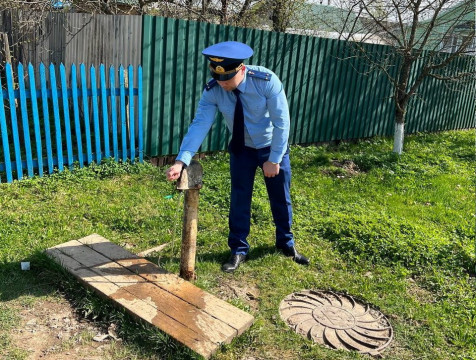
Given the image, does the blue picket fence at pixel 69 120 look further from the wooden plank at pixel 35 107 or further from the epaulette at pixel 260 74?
the epaulette at pixel 260 74

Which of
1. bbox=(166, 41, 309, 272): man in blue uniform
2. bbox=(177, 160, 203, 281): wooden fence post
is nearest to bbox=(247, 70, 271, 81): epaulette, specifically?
bbox=(166, 41, 309, 272): man in blue uniform

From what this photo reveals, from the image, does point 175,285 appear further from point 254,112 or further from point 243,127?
point 254,112

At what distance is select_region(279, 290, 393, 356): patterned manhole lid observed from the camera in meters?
3.12

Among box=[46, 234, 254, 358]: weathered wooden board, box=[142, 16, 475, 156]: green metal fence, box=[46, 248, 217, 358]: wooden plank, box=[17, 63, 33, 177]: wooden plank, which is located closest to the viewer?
box=[46, 248, 217, 358]: wooden plank

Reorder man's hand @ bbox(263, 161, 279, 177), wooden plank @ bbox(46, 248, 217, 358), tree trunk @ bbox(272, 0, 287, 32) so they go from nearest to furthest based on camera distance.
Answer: wooden plank @ bbox(46, 248, 217, 358)
man's hand @ bbox(263, 161, 279, 177)
tree trunk @ bbox(272, 0, 287, 32)

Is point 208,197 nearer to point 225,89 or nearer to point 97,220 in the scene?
point 97,220

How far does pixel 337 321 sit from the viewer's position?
3348 mm

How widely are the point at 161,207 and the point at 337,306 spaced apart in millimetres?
2335

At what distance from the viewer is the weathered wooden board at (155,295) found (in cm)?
293

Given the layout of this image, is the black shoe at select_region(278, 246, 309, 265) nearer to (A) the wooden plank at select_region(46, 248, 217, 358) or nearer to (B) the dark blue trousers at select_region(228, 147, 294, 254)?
(B) the dark blue trousers at select_region(228, 147, 294, 254)

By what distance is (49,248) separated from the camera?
395cm

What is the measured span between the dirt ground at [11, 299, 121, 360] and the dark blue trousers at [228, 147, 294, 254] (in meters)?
1.34

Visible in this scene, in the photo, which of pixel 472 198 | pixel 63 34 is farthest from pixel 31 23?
pixel 472 198

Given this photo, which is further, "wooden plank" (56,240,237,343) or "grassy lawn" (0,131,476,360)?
"grassy lawn" (0,131,476,360)
